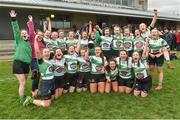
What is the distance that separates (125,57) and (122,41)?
101 centimetres

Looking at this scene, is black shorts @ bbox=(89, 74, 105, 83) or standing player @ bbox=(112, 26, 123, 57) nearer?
black shorts @ bbox=(89, 74, 105, 83)

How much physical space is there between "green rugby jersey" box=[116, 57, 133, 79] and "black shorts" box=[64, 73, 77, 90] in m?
1.26

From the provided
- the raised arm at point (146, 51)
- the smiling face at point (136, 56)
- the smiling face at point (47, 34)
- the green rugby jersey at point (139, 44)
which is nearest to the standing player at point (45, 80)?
the smiling face at point (47, 34)

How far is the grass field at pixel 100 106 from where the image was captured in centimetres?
700

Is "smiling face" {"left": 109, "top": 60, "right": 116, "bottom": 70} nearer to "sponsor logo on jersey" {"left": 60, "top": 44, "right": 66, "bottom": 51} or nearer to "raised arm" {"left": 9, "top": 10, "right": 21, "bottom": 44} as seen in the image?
"sponsor logo on jersey" {"left": 60, "top": 44, "right": 66, "bottom": 51}

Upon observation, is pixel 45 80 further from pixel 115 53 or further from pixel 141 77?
pixel 115 53

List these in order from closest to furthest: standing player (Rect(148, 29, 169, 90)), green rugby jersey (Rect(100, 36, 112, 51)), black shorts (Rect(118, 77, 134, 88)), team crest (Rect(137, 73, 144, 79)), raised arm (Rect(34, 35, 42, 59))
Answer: raised arm (Rect(34, 35, 42, 59)) < team crest (Rect(137, 73, 144, 79)) < black shorts (Rect(118, 77, 134, 88)) < standing player (Rect(148, 29, 169, 90)) < green rugby jersey (Rect(100, 36, 112, 51))

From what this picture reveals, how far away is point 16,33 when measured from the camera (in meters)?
7.49

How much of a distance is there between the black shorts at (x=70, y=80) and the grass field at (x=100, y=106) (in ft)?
1.03

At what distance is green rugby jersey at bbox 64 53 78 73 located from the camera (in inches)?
343

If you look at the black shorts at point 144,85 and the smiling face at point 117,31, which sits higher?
the smiling face at point 117,31

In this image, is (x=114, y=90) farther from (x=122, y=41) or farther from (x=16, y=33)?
(x=16, y=33)

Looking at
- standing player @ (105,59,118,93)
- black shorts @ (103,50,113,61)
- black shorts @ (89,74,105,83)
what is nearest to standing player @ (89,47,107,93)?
black shorts @ (89,74,105,83)

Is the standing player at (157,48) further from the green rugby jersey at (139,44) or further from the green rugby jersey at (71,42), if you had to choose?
the green rugby jersey at (71,42)
